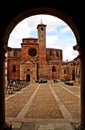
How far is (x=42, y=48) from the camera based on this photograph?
72312mm

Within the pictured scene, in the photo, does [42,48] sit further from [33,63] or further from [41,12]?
[41,12]

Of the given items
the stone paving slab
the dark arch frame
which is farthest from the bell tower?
the dark arch frame

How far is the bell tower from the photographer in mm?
70438

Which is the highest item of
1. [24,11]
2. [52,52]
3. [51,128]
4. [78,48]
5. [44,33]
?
[44,33]

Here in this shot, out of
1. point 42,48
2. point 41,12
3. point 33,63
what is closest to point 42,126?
point 41,12

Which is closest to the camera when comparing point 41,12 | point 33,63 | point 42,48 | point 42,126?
point 41,12

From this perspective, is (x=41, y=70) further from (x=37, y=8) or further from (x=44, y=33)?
(x=37, y=8)

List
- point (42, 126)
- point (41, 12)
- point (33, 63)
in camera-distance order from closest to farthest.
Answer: point (41, 12), point (42, 126), point (33, 63)

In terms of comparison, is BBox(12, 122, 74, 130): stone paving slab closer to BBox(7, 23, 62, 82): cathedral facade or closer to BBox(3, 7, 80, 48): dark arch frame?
BBox(3, 7, 80, 48): dark arch frame

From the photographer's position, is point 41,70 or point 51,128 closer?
point 51,128

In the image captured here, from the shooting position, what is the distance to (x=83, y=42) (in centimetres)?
748

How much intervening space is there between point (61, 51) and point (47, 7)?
7768 cm

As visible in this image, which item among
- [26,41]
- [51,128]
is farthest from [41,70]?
[51,128]

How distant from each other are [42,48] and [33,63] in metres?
6.61
